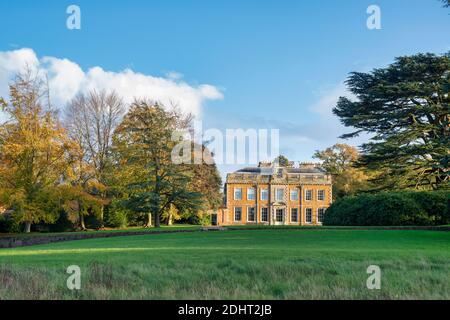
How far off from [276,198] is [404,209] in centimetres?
2856

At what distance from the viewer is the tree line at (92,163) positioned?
2580 centimetres

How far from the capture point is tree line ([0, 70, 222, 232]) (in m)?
25.8

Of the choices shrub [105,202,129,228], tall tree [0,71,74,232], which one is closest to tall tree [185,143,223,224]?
shrub [105,202,129,228]

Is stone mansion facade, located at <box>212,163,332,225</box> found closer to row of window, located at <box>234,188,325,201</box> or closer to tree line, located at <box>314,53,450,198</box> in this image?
row of window, located at <box>234,188,325,201</box>

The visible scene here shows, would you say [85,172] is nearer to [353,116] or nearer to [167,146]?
[167,146]

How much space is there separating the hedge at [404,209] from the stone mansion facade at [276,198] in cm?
2618

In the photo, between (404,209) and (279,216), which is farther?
(279,216)

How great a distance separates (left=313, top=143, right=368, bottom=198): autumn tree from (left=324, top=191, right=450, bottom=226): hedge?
23.1 m

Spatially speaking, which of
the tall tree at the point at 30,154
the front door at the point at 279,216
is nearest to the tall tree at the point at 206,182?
the tall tree at the point at 30,154

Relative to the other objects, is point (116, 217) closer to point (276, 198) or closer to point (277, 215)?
point (276, 198)

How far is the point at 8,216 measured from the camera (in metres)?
30.2

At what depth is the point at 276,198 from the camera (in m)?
53.8

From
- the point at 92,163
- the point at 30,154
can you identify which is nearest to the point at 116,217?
the point at 92,163

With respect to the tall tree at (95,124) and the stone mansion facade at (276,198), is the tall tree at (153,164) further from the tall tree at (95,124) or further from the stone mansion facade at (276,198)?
the stone mansion facade at (276,198)
